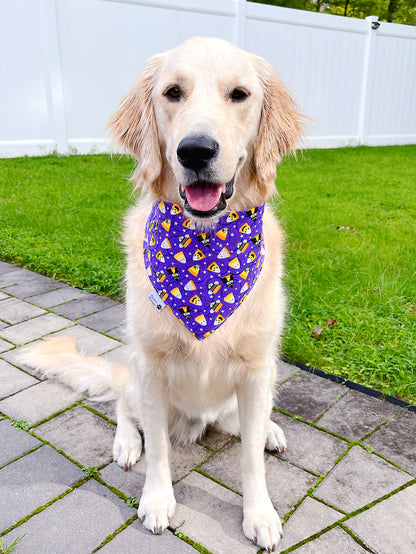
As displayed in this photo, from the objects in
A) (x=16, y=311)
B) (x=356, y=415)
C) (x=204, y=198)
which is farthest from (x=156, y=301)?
(x=16, y=311)

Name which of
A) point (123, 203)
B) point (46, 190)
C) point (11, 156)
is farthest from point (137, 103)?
point (11, 156)

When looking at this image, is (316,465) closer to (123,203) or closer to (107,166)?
(123,203)

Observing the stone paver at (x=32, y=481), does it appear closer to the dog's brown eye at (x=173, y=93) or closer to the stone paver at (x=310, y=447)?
the stone paver at (x=310, y=447)

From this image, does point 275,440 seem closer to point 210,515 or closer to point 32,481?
point 210,515

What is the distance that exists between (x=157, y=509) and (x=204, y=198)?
1237 mm

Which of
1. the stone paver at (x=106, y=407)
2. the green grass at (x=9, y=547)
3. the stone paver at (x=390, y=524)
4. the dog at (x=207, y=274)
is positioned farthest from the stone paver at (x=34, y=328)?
the stone paver at (x=390, y=524)

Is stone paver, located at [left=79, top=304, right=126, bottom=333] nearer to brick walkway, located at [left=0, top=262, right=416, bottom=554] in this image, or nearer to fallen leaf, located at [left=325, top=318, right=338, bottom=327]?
brick walkway, located at [left=0, top=262, right=416, bottom=554]

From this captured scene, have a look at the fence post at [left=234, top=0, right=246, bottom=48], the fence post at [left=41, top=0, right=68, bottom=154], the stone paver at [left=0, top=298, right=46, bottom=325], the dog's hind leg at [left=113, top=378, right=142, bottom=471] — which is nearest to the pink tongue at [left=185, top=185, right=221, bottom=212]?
the dog's hind leg at [left=113, top=378, right=142, bottom=471]

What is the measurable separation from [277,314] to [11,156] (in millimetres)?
8001

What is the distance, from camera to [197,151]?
5.42 feet

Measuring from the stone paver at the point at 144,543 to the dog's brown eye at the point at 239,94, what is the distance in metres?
1.73

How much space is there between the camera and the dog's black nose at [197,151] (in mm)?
1645

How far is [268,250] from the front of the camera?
2.22 m

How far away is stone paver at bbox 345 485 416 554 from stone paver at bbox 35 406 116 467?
1147 mm
